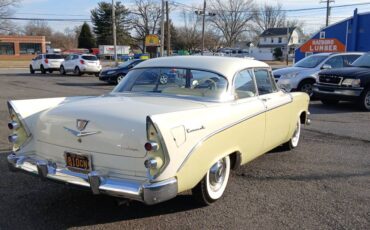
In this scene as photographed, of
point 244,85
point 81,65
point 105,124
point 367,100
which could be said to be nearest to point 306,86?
point 367,100

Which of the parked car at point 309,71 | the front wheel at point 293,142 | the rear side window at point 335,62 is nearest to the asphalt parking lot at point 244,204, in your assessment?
the front wheel at point 293,142

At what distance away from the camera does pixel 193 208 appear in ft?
14.5

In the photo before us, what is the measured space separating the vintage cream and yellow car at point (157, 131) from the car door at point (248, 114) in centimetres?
1

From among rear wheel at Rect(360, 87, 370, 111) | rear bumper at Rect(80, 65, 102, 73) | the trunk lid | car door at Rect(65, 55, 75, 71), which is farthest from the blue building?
the trunk lid

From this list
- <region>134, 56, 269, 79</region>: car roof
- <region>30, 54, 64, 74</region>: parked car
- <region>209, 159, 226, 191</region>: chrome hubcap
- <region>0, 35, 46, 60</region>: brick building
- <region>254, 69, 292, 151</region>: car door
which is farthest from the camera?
<region>0, 35, 46, 60</region>: brick building

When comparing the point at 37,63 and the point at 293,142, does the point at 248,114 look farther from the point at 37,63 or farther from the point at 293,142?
the point at 37,63

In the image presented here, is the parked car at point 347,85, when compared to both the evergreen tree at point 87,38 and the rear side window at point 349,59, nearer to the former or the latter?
the rear side window at point 349,59

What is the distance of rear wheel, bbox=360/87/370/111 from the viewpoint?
39.1 ft

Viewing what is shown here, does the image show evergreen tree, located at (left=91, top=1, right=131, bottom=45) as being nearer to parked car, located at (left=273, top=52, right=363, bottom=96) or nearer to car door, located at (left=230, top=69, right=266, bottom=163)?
parked car, located at (left=273, top=52, right=363, bottom=96)

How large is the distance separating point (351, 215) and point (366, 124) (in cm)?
610

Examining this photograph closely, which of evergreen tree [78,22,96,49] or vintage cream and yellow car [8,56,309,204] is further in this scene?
evergreen tree [78,22,96,49]

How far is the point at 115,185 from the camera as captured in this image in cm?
370

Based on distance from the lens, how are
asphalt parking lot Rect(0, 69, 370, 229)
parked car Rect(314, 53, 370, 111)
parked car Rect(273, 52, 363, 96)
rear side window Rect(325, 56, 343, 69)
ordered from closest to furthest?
asphalt parking lot Rect(0, 69, 370, 229) < parked car Rect(314, 53, 370, 111) < parked car Rect(273, 52, 363, 96) < rear side window Rect(325, 56, 343, 69)

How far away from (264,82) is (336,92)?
7.02 meters
